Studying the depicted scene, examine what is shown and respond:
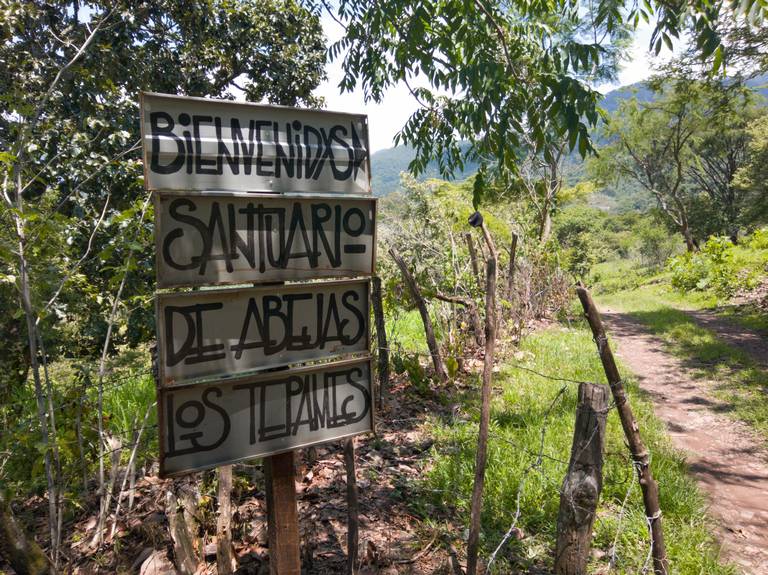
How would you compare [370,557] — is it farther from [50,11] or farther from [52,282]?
[50,11]

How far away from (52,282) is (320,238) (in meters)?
1.95

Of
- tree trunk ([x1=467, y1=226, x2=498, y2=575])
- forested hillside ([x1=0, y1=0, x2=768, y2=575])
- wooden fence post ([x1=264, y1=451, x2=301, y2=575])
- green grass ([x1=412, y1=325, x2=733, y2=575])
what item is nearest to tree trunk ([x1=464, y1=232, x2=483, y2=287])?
forested hillside ([x1=0, y1=0, x2=768, y2=575])

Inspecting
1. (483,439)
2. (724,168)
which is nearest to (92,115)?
(483,439)

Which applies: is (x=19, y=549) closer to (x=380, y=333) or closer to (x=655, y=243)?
(x=380, y=333)

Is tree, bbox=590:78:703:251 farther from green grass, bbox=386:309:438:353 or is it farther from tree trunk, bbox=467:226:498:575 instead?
tree trunk, bbox=467:226:498:575

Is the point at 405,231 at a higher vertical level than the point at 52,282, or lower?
higher

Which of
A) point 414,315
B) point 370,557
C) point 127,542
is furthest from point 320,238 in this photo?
point 414,315

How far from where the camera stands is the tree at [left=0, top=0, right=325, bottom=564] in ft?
7.58

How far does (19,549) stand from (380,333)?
133 inches

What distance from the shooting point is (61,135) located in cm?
473

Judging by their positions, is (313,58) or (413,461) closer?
(413,461)

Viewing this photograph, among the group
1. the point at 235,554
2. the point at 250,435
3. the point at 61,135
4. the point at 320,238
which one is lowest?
the point at 235,554

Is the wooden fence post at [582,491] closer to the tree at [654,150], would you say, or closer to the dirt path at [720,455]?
the dirt path at [720,455]

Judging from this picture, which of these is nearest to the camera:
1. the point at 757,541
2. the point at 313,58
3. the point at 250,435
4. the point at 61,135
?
the point at 250,435
